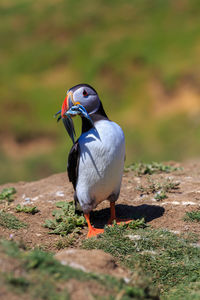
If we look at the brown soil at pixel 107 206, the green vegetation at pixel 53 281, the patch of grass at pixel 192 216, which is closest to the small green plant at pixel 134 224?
the brown soil at pixel 107 206

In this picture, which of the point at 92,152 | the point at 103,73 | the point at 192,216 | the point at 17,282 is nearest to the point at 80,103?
the point at 92,152

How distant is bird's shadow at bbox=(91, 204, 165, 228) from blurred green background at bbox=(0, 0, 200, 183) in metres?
10.7

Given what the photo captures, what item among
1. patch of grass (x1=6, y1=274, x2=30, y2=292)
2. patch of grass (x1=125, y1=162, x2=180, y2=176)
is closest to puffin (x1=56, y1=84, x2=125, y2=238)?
patch of grass (x1=6, y1=274, x2=30, y2=292)

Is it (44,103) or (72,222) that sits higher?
(44,103)

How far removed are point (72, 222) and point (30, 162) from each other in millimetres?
13175

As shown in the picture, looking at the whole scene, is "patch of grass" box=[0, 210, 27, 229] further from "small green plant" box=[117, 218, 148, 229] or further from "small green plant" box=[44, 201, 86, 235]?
"small green plant" box=[117, 218, 148, 229]

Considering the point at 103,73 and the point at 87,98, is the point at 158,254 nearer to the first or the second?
the point at 87,98

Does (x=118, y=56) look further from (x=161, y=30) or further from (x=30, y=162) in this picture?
(x=30, y=162)

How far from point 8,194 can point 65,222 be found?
2.14 m

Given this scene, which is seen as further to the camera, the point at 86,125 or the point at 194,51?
the point at 194,51

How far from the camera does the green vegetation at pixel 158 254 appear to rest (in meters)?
4.80

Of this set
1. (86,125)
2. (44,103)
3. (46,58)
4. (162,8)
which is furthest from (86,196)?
(162,8)

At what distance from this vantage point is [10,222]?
20.0 feet

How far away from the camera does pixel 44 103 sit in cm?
2395
